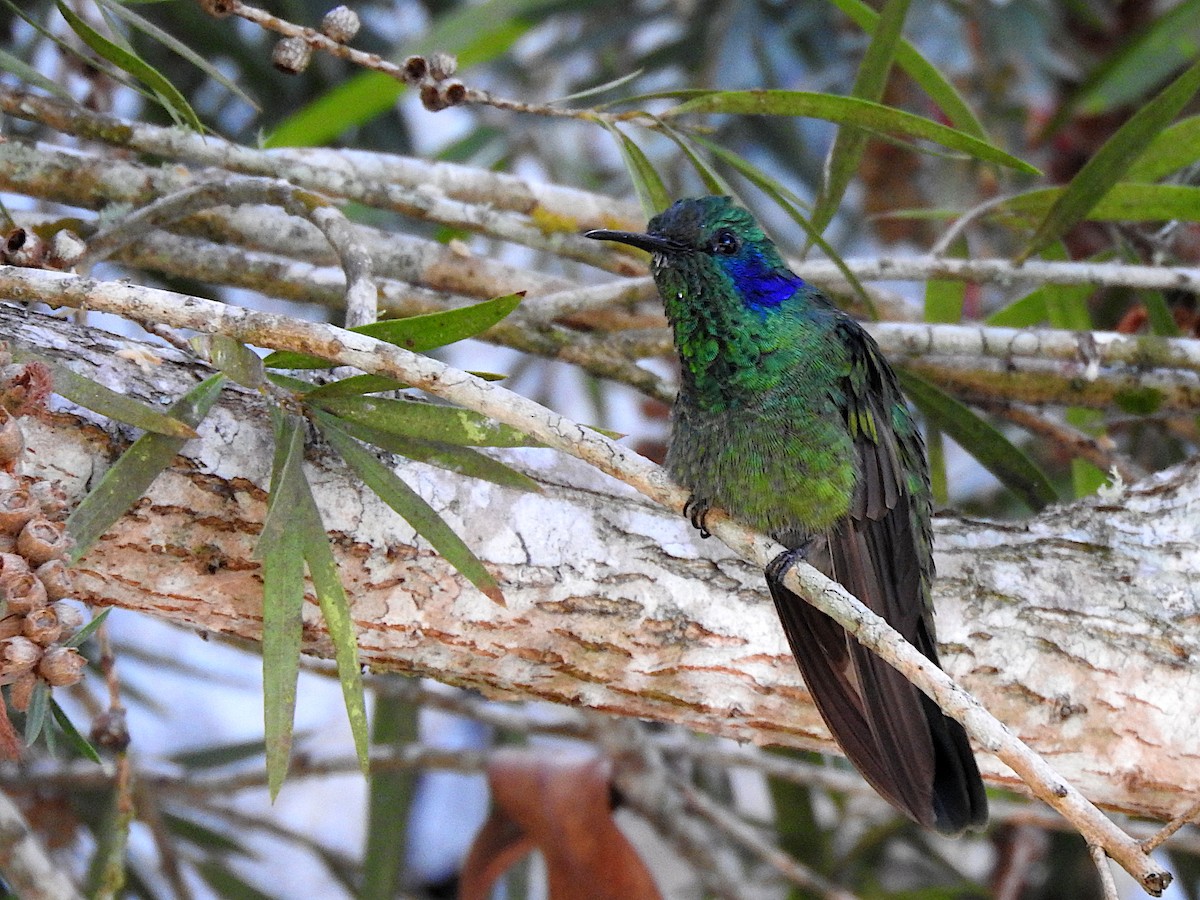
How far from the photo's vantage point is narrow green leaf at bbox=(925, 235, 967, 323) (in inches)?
103

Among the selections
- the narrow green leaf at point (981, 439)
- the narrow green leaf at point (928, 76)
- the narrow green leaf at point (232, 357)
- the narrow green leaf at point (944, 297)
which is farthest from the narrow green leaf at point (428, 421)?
the narrow green leaf at point (944, 297)

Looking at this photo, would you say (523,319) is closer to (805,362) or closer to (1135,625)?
(805,362)

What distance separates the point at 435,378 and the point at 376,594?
37cm

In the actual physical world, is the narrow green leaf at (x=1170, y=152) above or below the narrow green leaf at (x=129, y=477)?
above

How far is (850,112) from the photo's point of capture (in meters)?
2.04

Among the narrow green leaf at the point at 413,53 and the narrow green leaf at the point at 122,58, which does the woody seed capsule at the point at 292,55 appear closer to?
the narrow green leaf at the point at 122,58

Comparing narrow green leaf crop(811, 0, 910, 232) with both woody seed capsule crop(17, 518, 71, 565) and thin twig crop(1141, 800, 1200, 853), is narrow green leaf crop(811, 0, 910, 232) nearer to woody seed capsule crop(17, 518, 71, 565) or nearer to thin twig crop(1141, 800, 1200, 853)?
thin twig crop(1141, 800, 1200, 853)

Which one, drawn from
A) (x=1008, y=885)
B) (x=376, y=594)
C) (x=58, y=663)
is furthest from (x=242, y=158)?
(x=1008, y=885)

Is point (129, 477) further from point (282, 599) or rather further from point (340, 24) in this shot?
point (340, 24)

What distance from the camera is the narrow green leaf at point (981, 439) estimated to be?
2.30m

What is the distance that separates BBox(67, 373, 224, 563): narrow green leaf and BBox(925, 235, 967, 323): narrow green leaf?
5.30ft

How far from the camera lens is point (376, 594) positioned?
166cm

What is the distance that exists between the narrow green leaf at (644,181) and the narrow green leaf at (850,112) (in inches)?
3.2

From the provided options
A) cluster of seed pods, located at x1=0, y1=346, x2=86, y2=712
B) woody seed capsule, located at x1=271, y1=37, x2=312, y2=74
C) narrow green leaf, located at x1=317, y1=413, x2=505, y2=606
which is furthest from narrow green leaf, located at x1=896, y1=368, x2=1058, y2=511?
cluster of seed pods, located at x1=0, y1=346, x2=86, y2=712
